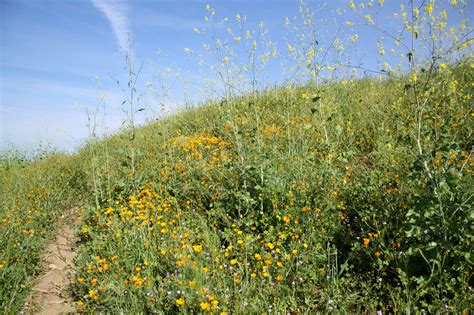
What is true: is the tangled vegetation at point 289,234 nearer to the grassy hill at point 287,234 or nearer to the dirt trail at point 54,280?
the grassy hill at point 287,234

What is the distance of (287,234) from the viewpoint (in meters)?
2.84

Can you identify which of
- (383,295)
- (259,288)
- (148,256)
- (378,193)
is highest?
(378,193)

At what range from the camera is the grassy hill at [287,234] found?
7.02 ft

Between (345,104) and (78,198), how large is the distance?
5.23 meters

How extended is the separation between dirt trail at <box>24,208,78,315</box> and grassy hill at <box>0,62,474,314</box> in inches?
4.4

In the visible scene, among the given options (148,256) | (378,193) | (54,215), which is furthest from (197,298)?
(54,215)

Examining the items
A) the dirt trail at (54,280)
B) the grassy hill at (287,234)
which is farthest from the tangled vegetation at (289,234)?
the dirt trail at (54,280)

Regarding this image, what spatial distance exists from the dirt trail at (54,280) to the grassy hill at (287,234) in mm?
111

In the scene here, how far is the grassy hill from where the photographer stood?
7.02ft

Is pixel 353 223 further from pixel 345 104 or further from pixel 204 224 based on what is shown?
pixel 345 104

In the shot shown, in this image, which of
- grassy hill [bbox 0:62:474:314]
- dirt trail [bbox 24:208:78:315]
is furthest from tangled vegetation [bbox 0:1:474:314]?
dirt trail [bbox 24:208:78:315]

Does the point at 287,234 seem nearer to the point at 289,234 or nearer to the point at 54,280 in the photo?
the point at 289,234

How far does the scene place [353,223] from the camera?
9.77 feet

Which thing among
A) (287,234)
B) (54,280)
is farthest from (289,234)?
(54,280)
